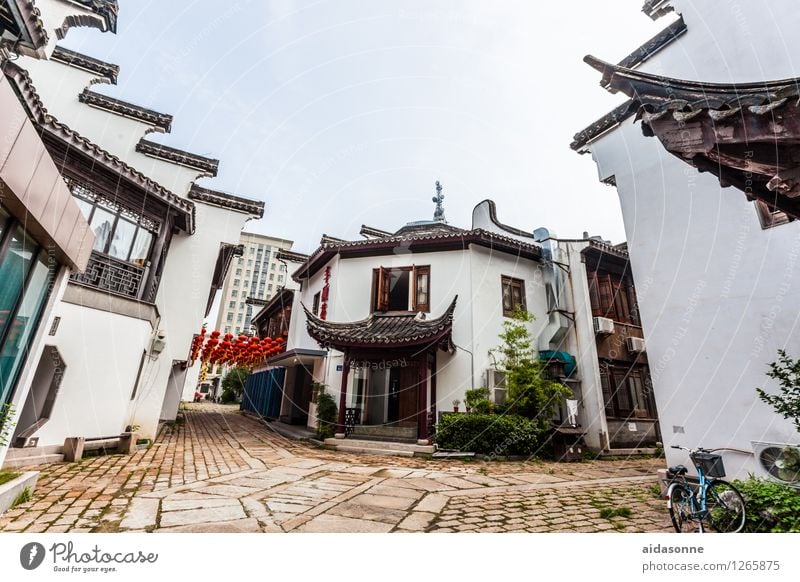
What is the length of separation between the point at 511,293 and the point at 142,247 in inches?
367

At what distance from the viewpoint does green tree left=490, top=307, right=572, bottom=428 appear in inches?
331

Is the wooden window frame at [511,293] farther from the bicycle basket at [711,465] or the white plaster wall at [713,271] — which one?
the bicycle basket at [711,465]

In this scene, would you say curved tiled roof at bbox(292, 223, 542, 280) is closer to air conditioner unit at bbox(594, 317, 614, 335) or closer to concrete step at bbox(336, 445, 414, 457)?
air conditioner unit at bbox(594, 317, 614, 335)

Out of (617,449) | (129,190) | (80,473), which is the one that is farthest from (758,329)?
(129,190)

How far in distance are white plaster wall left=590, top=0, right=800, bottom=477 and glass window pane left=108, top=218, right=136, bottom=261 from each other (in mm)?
8890

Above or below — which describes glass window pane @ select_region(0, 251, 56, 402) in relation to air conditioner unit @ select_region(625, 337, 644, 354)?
below

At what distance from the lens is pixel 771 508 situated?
2568mm

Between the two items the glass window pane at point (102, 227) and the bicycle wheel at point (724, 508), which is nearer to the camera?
the bicycle wheel at point (724, 508)

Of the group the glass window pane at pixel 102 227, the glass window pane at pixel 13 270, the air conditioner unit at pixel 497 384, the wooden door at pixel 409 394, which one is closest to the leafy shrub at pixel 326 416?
the wooden door at pixel 409 394

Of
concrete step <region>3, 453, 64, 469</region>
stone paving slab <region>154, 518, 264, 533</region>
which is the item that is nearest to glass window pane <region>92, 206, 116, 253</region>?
concrete step <region>3, 453, 64, 469</region>

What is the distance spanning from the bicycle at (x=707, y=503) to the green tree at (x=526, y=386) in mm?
5307

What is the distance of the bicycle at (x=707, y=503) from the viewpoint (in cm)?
270

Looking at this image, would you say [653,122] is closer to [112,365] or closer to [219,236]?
[112,365]
